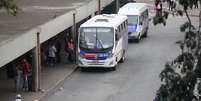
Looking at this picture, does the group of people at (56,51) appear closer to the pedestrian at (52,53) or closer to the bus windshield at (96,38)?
the pedestrian at (52,53)

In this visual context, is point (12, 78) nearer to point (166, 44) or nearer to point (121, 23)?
point (121, 23)

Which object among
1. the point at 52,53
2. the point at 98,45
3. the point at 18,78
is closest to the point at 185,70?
the point at 18,78

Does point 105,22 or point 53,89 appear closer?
point 53,89

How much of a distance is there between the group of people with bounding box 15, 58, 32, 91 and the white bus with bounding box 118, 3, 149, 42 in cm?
1541

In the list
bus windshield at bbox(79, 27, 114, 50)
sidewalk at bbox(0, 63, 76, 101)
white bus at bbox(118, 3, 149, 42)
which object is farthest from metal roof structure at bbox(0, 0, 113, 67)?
white bus at bbox(118, 3, 149, 42)

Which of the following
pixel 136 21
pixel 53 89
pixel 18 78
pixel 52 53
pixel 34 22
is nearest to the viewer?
pixel 18 78

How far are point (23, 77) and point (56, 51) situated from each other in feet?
22.0

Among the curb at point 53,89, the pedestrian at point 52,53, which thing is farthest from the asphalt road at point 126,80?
Result: the pedestrian at point 52,53

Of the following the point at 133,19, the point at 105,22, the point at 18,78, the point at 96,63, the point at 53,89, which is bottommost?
the point at 53,89

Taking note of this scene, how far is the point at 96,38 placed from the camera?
30.8 m

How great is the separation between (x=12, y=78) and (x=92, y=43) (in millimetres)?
4407

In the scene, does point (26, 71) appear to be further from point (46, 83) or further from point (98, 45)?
point (98, 45)

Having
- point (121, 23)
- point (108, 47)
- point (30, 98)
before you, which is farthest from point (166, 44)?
point (30, 98)

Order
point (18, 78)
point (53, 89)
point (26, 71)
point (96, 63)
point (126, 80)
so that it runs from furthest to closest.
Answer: point (96, 63) < point (126, 80) < point (53, 89) < point (26, 71) < point (18, 78)
